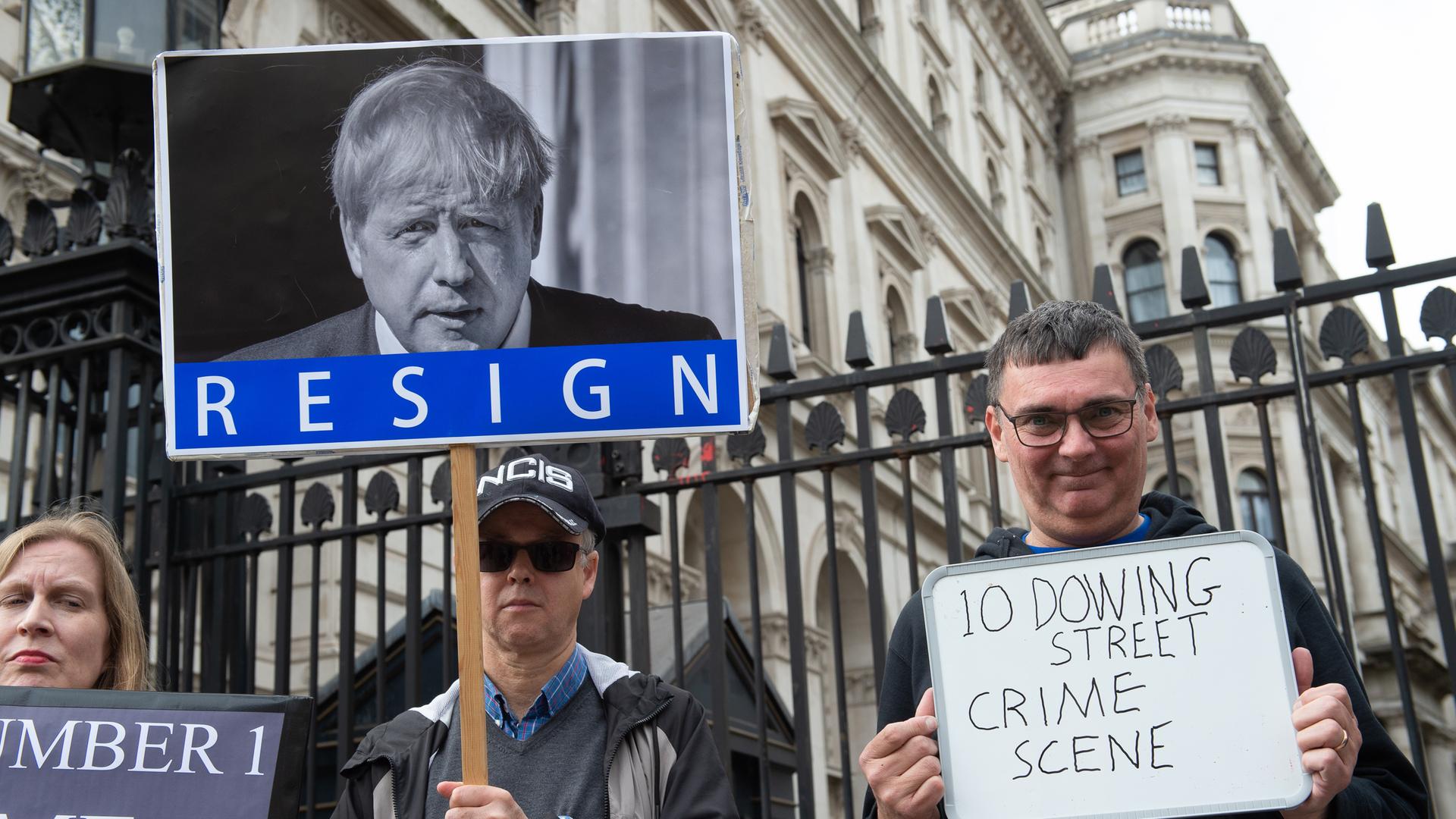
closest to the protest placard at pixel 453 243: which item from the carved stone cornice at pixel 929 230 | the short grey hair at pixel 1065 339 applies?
the short grey hair at pixel 1065 339

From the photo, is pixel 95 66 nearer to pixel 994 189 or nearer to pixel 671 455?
pixel 671 455

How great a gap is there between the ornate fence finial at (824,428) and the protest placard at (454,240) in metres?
1.69

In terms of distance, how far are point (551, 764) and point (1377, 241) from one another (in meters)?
2.82

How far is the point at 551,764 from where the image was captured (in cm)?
289

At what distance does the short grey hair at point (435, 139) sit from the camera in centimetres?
313

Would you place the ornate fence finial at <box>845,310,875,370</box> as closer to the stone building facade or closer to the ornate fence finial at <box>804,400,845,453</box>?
the ornate fence finial at <box>804,400,845,453</box>

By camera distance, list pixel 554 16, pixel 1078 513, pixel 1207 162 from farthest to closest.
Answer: pixel 1207 162
pixel 554 16
pixel 1078 513

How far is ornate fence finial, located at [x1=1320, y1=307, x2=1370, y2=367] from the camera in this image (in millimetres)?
4207

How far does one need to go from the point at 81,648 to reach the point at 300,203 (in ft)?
3.32

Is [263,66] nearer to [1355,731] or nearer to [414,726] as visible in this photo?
[414,726]

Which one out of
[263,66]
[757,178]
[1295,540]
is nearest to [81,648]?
[263,66]

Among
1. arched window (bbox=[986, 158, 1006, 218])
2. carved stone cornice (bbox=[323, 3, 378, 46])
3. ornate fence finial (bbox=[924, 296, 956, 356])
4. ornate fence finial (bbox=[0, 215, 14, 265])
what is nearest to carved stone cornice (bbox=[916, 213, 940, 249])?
arched window (bbox=[986, 158, 1006, 218])

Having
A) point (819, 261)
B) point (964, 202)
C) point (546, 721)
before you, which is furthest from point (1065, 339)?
point (964, 202)

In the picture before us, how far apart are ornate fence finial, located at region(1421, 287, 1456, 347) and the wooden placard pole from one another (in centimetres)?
273
